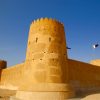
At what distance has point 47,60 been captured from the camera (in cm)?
1062

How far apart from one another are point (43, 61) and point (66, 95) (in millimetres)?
2371

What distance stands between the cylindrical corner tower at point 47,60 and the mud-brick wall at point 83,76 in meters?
4.65

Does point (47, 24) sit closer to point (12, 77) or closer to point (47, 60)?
point (47, 60)

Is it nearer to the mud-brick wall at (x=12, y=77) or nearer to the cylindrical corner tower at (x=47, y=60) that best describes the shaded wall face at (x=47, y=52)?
the cylindrical corner tower at (x=47, y=60)

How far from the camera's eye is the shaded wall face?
10407 mm

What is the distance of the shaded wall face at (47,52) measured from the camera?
34.1ft

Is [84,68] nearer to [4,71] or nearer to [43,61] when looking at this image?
[43,61]

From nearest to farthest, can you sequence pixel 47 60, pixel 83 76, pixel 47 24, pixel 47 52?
pixel 47 60, pixel 47 52, pixel 47 24, pixel 83 76

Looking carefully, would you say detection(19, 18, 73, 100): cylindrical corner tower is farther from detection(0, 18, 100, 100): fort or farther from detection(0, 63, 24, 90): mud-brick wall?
detection(0, 63, 24, 90): mud-brick wall

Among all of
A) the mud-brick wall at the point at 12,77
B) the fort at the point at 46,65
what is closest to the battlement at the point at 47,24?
the fort at the point at 46,65

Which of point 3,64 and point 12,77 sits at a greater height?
point 3,64

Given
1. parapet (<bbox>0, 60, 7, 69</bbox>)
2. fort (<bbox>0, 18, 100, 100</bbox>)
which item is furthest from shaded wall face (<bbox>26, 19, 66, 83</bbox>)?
parapet (<bbox>0, 60, 7, 69</bbox>)

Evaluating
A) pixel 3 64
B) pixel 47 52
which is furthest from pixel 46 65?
pixel 3 64

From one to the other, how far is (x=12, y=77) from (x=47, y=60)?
1178cm
